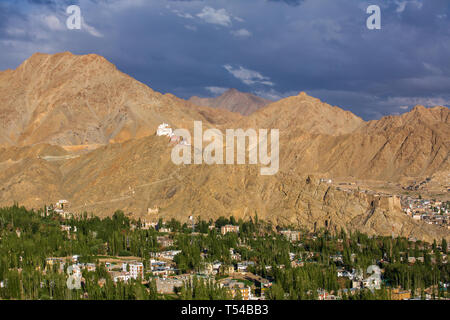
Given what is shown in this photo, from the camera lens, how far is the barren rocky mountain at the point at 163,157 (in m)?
80.3

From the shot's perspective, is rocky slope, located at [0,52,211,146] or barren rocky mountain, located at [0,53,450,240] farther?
rocky slope, located at [0,52,211,146]

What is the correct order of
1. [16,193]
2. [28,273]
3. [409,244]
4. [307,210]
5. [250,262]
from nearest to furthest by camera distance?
[28,273] → [250,262] → [409,244] → [307,210] → [16,193]

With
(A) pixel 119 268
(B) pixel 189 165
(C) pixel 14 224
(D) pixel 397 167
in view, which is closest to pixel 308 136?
(D) pixel 397 167

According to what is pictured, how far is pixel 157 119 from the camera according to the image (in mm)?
157375

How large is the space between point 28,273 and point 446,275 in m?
34.4

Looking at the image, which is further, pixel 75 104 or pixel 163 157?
pixel 75 104

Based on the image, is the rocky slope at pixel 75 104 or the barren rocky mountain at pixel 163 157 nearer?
the barren rocky mountain at pixel 163 157

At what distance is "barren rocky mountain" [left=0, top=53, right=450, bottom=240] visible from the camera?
80312 mm

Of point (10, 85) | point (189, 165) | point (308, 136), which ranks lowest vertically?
point (189, 165)

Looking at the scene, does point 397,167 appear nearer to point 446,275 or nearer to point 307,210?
point 307,210

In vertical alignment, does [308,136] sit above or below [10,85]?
below

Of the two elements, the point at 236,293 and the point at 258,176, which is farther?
the point at 258,176

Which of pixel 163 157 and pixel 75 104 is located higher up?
pixel 75 104

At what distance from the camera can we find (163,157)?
94.5 metres
